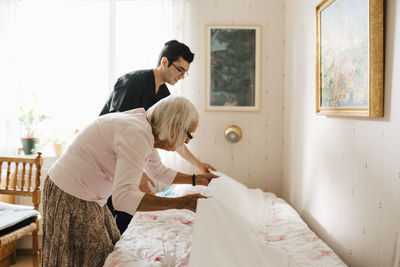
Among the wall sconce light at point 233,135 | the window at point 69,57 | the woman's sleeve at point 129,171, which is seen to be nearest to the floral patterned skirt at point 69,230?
the woman's sleeve at point 129,171

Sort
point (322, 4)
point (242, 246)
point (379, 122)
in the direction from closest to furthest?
point (242, 246)
point (379, 122)
point (322, 4)

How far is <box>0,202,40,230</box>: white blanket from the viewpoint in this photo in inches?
94.3

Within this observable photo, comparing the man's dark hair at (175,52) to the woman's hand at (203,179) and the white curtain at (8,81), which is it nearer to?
the woman's hand at (203,179)

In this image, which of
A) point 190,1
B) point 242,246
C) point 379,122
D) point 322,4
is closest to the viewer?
point 242,246

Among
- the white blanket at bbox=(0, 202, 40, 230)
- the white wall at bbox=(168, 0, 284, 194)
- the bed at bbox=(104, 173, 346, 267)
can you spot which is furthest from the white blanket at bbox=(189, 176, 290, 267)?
the white wall at bbox=(168, 0, 284, 194)

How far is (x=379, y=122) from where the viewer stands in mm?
1508

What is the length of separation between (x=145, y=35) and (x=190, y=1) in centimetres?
54

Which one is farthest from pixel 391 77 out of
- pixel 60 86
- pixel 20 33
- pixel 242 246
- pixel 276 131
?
pixel 20 33

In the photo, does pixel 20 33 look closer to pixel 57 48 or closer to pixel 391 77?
pixel 57 48

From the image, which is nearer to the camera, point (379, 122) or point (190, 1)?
point (379, 122)

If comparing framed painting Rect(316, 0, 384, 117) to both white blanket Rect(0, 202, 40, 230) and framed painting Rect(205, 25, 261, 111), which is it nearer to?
framed painting Rect(205, 25, 261, 111)

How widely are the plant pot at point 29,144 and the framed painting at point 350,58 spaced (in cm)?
253

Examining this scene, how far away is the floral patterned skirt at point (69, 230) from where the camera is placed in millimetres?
1409

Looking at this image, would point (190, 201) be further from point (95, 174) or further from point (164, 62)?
point (164, 62)
